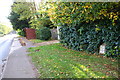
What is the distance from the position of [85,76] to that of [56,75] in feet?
2.86

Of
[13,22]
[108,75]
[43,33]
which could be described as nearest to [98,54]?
[108,75]

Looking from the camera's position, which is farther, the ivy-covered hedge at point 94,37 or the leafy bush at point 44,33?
the leafy bush at point 44,33

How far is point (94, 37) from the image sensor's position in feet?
17.0

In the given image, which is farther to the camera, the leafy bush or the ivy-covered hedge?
the leafy bush

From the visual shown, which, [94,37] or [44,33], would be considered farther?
[44,33]

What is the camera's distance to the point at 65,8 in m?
4.08

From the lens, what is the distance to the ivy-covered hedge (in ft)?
14.4

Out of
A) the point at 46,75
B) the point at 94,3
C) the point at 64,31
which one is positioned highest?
the point at 94,3

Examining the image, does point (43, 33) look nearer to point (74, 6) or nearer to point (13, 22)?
point (74, 6)

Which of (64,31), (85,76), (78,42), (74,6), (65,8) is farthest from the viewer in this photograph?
(64,31)

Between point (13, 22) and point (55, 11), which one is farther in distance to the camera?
point (13, 22)

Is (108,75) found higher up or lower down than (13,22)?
lower down

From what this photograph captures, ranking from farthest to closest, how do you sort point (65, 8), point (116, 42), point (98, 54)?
Result: 1. point (98, 54)
2. point (116, 42)
3. point (65, 8)

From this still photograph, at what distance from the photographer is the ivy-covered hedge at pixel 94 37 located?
439 cm
